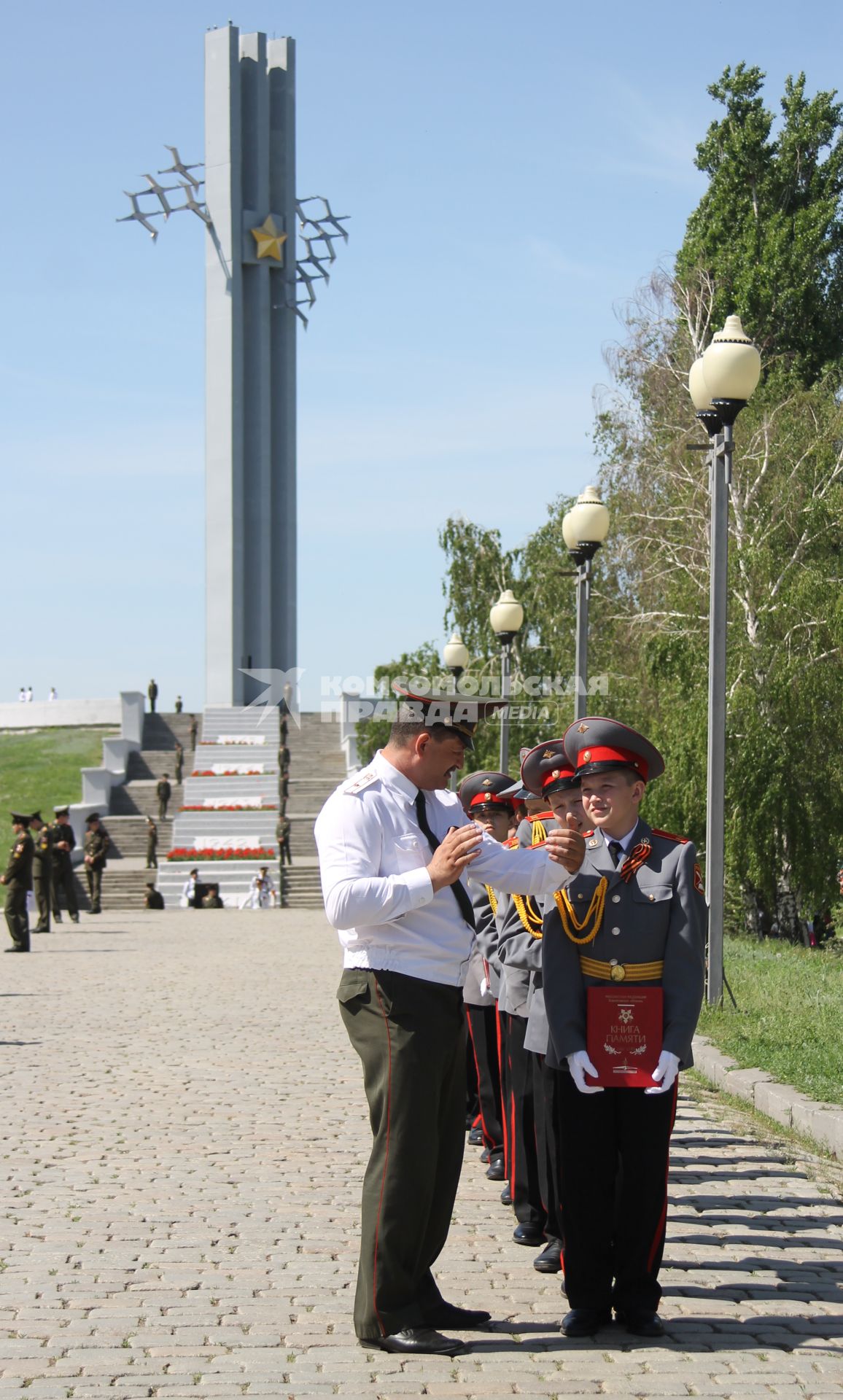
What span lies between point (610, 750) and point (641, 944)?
637 mm

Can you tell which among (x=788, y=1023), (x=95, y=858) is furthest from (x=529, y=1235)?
(x=95, y=858)

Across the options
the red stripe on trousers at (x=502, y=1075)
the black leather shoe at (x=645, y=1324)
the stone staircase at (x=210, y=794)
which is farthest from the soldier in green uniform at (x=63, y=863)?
the black leather shoe at (x=645, y=1324)

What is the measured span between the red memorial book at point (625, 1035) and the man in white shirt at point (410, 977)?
41cm

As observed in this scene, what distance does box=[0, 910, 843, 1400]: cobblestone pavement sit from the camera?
478 centimetres

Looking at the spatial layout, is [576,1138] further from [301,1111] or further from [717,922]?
[717,922]

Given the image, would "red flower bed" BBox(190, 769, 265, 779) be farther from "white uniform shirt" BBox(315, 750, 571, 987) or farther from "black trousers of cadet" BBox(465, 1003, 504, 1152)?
"white uniform shirt" BBox(315, 750, 571, 987)

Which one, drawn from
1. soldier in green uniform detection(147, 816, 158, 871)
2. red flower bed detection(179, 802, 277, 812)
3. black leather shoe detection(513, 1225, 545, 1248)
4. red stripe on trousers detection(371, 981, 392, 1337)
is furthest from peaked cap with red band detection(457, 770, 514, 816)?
red flower bed detection(179, 802, 277, 812)

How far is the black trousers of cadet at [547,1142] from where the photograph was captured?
606cm

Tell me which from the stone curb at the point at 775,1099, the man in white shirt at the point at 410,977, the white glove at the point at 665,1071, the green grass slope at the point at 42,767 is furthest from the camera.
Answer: the green grass slope at the point at 42,767

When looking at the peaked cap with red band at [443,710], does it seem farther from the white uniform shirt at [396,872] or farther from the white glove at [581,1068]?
the white glove at [581,1068]

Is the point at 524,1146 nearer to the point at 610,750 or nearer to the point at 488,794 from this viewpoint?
the point at 488,794

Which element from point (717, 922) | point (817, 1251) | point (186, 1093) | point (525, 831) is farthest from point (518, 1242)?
point (717, 922)

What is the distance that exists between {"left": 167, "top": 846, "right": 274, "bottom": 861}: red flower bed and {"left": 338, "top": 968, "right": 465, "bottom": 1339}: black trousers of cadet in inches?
1390

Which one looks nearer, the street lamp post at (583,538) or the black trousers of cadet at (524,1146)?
the black trousers of cadet at (524,1146)
